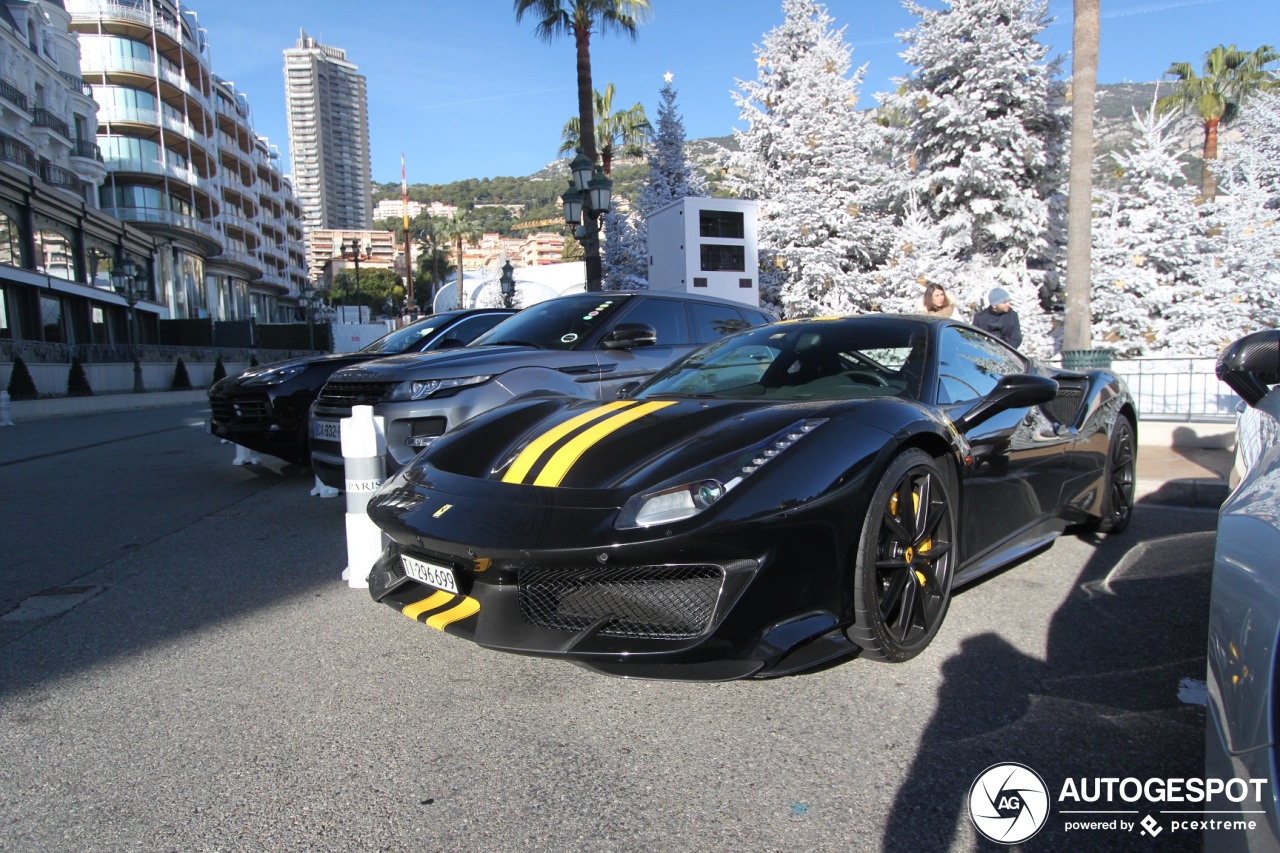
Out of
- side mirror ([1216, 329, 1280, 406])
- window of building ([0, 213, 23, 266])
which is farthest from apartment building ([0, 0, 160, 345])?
side mirror ([1216, 329, 1280, 406])

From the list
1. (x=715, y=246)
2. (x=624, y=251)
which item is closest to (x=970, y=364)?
(x=715, y=246)

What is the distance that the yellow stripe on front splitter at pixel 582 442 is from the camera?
2.55m

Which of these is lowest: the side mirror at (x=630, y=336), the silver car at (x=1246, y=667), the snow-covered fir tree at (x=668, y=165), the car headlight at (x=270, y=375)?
the silver car at (x=1246, y=667)

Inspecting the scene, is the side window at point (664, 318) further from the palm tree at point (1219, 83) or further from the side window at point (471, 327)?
the palm tree at point (1219, 83)

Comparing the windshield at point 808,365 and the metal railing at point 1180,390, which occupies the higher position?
the windshield at point 808,365

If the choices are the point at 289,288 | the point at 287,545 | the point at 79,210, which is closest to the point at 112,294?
the point at 79,210

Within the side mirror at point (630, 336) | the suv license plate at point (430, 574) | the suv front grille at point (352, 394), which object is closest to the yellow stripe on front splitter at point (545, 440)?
the suv license plate at point (430, 574)

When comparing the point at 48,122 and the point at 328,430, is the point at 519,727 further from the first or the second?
the point at 48,122

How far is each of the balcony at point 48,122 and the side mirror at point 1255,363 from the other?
1805 inches

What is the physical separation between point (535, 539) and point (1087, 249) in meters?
10.9

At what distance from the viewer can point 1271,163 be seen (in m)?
19.2

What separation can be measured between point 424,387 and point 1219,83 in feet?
120

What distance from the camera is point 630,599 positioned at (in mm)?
2236

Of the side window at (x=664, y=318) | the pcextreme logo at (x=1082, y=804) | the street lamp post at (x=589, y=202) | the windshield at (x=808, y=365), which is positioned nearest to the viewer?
the pcextreme logo at (x=1082, y=804)
